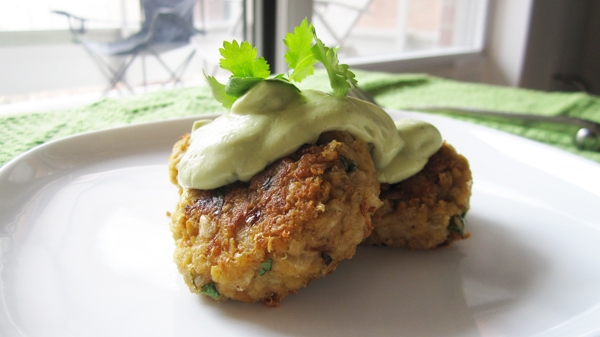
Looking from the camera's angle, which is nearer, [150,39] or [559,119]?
[559,119]

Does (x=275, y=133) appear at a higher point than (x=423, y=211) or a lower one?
higher

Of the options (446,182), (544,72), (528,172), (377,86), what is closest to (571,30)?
(544,72)

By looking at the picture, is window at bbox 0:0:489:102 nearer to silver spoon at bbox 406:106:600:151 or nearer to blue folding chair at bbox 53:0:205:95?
blue folding chair at bbox 53:0:205:95

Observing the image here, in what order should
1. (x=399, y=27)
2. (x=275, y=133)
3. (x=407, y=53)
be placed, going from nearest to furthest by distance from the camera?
(x=275, y=133) < (x=407, y=53) < (x=399, y=27)

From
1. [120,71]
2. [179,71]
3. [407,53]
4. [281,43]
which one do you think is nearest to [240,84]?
[281,43]

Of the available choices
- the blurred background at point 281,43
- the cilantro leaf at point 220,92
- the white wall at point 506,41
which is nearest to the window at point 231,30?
the blurred background at point 281,43

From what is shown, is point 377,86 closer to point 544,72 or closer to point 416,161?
point 416,161

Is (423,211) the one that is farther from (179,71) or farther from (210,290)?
(179,71)
